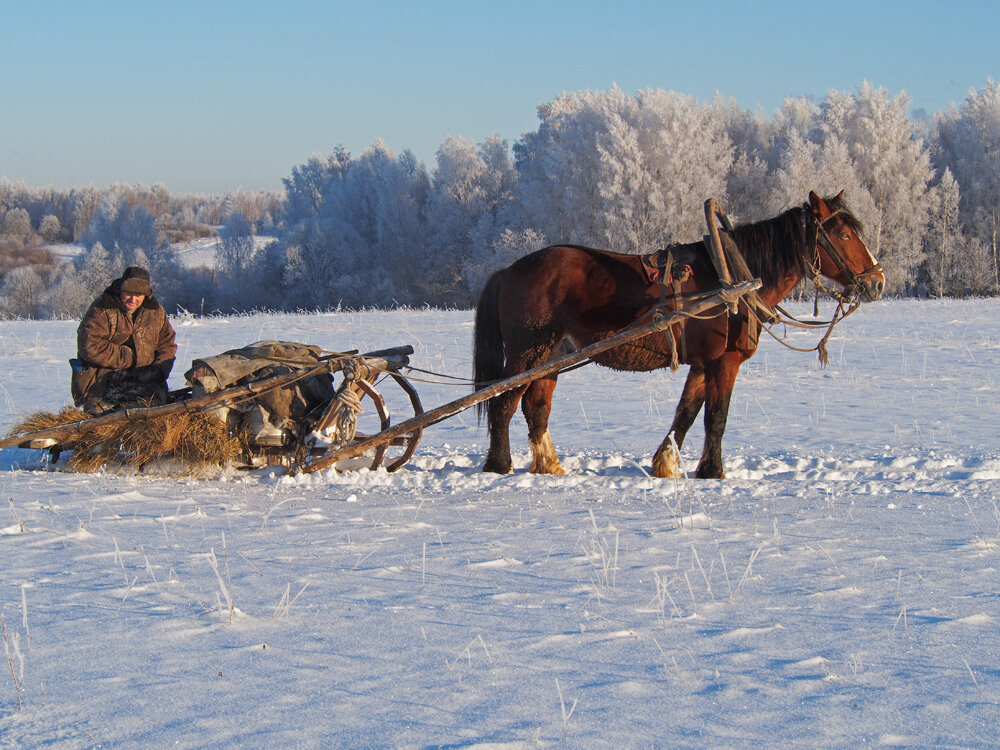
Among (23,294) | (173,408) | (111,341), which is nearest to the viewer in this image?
(173,408)

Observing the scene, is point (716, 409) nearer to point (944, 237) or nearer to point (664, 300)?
point (664, 300)

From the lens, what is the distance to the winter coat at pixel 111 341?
6254mm

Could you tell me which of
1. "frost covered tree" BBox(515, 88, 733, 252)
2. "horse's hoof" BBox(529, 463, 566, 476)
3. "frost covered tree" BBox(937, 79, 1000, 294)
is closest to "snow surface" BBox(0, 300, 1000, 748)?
"horse's hoof" BBox(529, 463, 566, 476)

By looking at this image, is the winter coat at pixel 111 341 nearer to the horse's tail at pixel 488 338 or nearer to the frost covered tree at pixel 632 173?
the horse's tail at pixel 488 338

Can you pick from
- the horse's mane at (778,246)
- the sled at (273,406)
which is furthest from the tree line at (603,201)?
the sled at (273,406)

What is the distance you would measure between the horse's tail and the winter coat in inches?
96.3

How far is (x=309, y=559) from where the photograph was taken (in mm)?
4008

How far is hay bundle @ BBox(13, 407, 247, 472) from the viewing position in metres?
5.98

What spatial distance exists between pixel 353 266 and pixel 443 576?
50215 mm

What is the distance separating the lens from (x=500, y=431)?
262 inches

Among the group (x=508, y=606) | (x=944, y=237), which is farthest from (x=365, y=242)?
(x=508, y=606)

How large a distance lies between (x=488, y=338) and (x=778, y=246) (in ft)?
7.81

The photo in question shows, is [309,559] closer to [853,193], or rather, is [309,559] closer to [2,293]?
[853,193]

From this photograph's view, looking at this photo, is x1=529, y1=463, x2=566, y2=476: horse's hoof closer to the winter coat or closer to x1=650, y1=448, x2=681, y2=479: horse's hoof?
x1=650, y1=448, x2=681, y2=479: horse's hoof
